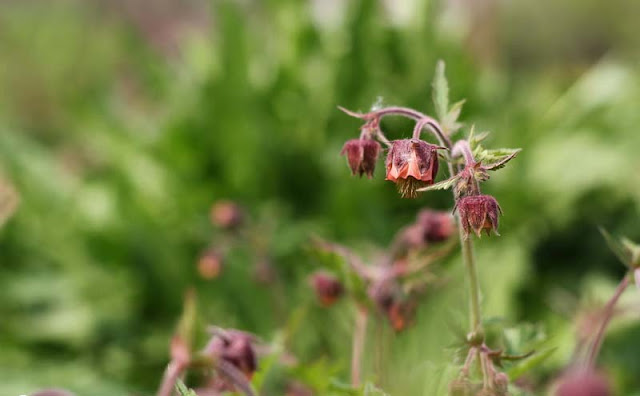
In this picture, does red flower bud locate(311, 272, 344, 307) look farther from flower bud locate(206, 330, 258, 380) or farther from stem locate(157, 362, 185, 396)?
stem locate(157, 362, 185, 396)

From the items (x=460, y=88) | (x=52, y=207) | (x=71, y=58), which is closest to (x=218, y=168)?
(x=52, y=207)

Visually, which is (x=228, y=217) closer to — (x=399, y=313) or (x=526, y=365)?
(x=399, y=313)

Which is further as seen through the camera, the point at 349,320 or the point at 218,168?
the point at 218,168

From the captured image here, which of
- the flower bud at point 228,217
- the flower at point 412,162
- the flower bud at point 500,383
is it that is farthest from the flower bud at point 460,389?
the flower bud at point 228,217

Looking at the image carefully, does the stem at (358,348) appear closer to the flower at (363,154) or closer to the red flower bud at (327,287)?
the red flower bud at (327,287)

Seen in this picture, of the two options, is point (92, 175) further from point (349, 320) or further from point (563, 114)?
point (563, 114)

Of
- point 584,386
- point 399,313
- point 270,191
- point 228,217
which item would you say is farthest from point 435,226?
point 270,191

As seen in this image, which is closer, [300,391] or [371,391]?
[371,391]
